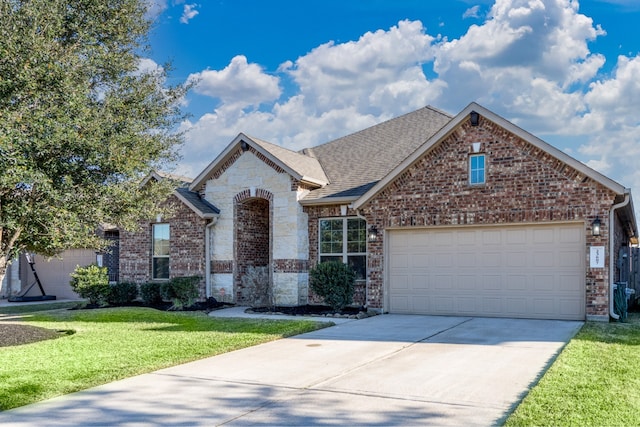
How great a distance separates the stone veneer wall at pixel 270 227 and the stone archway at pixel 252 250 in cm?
4

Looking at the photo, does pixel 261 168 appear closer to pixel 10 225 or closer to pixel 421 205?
pixel 421 205

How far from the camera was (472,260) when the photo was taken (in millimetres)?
13703

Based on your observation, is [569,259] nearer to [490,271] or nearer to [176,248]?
[490,271]

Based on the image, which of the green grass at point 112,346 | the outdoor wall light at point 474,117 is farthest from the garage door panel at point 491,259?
the green grass at point 112,346

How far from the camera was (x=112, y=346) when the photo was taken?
9727 millimetres

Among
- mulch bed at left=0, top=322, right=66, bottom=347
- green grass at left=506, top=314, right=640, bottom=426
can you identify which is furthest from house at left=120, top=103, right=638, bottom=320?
mulch bed at left=0, top=322, right=66, bottom=347

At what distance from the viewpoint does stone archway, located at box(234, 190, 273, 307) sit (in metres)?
17.2

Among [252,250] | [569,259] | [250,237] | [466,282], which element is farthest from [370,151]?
[569,259]

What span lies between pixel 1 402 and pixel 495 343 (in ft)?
24.1

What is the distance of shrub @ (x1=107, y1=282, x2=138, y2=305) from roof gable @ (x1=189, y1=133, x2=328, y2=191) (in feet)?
11.9

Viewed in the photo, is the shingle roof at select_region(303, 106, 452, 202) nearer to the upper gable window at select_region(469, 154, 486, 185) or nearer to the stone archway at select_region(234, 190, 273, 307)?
the stone archway at select_region(234, 190, 273, 307)

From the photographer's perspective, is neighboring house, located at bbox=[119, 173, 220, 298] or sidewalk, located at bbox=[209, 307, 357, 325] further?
neighboring house, located at bbox=[119, 173, 220, 298]

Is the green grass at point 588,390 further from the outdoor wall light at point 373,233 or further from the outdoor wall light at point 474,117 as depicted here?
the outdoor wall light at point 373,233

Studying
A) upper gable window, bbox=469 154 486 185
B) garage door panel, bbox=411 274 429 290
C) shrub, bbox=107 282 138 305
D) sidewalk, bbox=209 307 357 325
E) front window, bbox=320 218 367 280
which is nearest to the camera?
sidewalk, bbox=209 307 357 325
